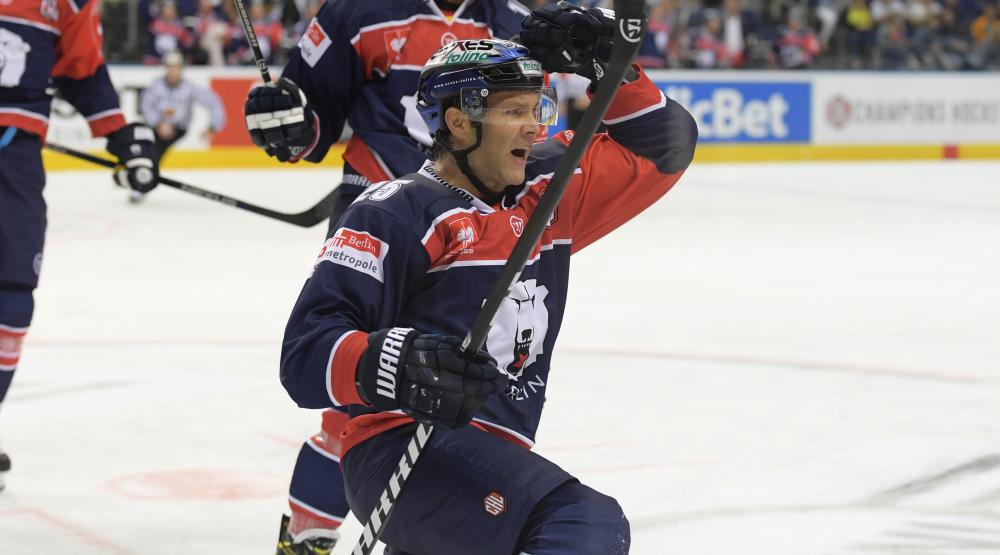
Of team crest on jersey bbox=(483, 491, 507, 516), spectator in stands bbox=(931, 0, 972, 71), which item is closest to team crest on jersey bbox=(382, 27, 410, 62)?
team crest on jersey bbox=(483, 491, 507, 516)

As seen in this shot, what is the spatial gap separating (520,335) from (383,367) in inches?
14.4

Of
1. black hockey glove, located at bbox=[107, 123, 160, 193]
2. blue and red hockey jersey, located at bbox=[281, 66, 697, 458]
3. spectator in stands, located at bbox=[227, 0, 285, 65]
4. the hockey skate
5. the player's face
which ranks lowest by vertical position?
spectator in stands, located at bbox=[227, 0, 285, 65]

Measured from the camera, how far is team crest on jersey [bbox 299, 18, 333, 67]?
3.29 m

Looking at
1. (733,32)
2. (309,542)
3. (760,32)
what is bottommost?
(760,32)

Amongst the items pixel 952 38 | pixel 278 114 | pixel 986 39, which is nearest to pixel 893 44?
pixel 952 38

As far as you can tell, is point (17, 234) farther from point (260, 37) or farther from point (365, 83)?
point (260, 37)

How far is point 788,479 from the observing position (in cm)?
387

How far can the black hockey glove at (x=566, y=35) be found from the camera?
2320 millimetres

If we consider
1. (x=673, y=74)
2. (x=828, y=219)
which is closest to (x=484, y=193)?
(x=828, y=219)

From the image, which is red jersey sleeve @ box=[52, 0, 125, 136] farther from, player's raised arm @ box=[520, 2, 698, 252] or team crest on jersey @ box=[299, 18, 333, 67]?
player's raised arm @ box=[520, 2, 698, 252]

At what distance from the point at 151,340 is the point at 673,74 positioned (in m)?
10.2

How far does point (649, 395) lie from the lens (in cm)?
487

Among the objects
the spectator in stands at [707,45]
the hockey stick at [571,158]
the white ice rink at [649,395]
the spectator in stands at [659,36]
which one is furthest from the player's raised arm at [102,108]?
the spectator in stands at [707,45]

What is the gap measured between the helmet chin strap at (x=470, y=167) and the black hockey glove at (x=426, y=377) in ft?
1.30
